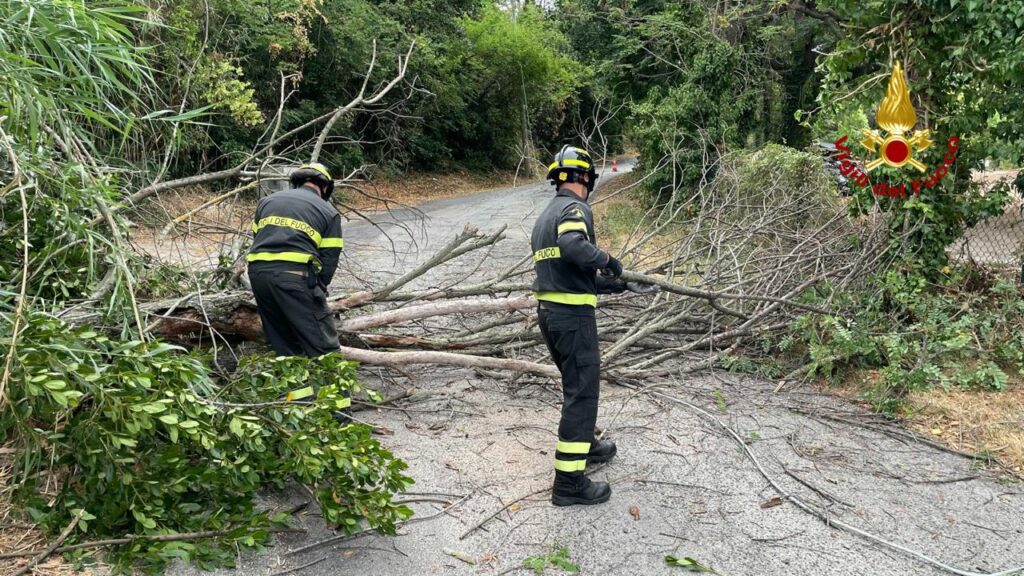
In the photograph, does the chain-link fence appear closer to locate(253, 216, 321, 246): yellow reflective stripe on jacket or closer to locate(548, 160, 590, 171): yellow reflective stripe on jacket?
locate(548, 160, 590, 171): yellow reflective stripe on jacket

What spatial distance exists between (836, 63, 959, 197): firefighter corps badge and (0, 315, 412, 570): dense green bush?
4466mm

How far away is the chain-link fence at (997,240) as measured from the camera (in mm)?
5324

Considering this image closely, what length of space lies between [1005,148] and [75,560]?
6.05 m

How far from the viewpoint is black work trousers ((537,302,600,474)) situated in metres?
3.39

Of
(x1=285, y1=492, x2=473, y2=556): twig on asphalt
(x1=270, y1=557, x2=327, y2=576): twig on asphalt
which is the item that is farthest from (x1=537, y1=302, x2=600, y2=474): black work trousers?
(x1=270, y1=557, x2=327, y2=576): twig on asphalt

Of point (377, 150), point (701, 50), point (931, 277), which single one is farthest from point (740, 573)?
point (377, 150)

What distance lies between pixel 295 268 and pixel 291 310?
0.78ft

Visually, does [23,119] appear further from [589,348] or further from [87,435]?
[589,348]

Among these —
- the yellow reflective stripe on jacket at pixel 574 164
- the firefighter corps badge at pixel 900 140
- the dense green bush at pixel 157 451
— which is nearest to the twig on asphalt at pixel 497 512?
the dense green bush at pixel 157 451

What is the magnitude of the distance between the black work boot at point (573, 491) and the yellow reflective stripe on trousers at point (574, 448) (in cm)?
11

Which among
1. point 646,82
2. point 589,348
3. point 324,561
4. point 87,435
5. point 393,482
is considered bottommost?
point 324,561

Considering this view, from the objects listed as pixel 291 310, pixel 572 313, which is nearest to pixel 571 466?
pixel 572 313

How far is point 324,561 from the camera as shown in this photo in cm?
288

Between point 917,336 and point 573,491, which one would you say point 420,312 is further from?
point 917,336
